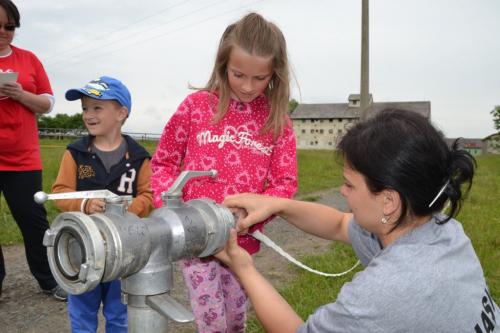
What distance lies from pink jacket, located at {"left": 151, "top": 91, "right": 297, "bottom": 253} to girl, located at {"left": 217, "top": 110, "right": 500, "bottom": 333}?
29.8 inches

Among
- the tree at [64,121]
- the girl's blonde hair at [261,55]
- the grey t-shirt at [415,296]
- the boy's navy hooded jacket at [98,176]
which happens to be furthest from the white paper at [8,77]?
the tree at [64,121]

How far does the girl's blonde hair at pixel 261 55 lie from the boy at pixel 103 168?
0.70 m

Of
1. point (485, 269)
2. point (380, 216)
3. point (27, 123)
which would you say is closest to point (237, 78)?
point (380, 216)

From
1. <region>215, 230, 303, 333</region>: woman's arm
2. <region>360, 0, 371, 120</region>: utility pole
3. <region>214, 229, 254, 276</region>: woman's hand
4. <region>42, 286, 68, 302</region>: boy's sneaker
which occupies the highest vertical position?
<region>360, 0, 371, 120</region>: utility pole

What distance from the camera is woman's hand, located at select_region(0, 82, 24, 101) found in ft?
10.8

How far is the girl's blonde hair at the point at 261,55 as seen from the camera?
7.64 feet

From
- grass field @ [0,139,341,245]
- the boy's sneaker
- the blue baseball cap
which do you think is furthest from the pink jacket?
the boy's sneaker

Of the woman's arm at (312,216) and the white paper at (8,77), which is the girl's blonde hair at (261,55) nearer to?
the woman's arm at (312,216)

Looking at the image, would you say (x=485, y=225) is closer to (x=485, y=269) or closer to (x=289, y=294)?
(x=485, y=269)

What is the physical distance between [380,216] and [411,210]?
0.36ft

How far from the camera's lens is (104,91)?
2.87m

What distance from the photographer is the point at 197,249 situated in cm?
145

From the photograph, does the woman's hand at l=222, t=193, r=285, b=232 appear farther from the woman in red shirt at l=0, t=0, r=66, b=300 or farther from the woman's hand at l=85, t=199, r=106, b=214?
the woman in red shirt at l=0, t=0, r=66, b=300

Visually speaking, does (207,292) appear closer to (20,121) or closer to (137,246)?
(137,246)
